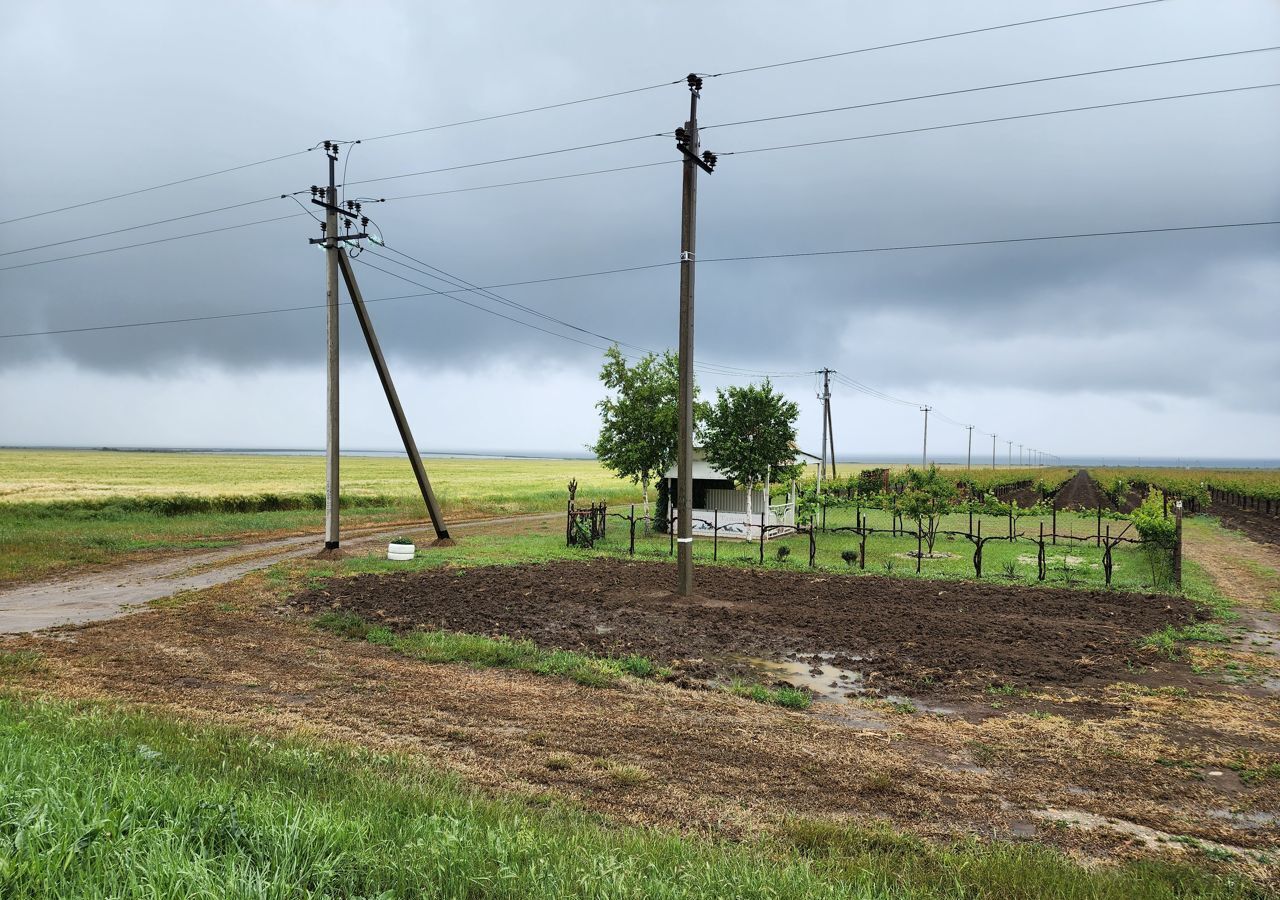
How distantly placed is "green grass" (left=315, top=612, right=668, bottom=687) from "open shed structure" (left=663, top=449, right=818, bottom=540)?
757 inches

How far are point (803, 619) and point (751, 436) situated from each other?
51.2ft

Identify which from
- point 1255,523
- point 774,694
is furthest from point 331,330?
point 1255,523

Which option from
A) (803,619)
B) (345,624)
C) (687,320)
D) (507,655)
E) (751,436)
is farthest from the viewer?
(751,436)

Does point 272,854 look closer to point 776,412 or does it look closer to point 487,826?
point 487,826

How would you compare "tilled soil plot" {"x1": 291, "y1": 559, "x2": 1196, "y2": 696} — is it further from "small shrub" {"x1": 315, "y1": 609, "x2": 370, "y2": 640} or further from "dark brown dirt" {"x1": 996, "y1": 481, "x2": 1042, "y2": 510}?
"dark brown dirt" {"x1": 996, "y1": 481, "x2": 1042, "y2": 510}

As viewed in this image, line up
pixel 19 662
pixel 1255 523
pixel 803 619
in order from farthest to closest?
pixel 1255 523 → pixel 803 619 → pixel 19 662

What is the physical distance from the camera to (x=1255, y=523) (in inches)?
1543

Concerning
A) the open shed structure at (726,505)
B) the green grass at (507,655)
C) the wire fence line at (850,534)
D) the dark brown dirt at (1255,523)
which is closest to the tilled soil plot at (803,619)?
the green grass at (507,655)

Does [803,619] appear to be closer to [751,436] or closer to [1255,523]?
[751,436]

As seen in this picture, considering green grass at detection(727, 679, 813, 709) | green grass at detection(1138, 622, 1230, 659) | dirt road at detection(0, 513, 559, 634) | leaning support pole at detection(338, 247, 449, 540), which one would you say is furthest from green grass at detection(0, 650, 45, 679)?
green grass at detection(1138, 622, 1230, 659)

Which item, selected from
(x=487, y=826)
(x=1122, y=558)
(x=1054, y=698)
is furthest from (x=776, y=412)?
(x=487, y=826)

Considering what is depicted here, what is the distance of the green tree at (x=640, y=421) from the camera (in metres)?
32.2

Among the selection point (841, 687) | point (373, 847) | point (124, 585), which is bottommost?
point (124, 585)

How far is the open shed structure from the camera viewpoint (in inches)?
1216
